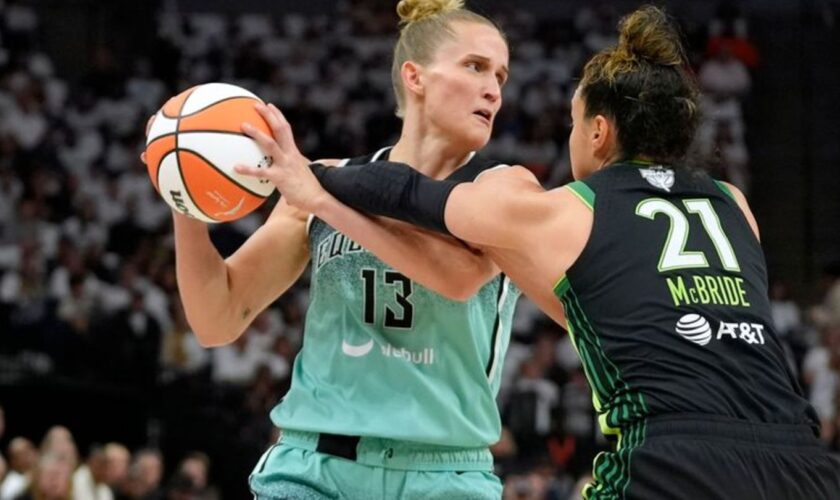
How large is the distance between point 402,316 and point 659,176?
39.9 inches

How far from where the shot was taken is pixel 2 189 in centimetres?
1548

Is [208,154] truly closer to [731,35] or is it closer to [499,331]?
[499,331]

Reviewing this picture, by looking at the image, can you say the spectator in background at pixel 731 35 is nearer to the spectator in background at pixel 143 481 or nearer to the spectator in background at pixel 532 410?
the spectator in background at pixel 532 410

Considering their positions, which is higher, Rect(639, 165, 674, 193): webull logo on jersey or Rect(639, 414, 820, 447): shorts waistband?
Rect(639, 165, 674, 193): webull logo on jersey

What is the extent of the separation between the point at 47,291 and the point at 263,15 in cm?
739

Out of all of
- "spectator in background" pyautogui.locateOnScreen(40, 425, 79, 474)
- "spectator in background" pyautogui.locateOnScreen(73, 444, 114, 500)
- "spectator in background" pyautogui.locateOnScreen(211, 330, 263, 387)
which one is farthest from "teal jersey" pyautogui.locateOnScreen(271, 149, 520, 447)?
"spectator in background" pyautogui.locateOnScreen(211, 330, 263, 387)

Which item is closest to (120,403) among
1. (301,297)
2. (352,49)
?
(301,297)

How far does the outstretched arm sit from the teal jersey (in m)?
0.16

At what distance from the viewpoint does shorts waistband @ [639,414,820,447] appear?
3.75 m

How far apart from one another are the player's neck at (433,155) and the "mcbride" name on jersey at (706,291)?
1.24 m

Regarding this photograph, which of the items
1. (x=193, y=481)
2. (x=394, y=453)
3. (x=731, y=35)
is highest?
(x=731, y=35)

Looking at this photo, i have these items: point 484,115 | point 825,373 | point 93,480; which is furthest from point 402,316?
point 825,373

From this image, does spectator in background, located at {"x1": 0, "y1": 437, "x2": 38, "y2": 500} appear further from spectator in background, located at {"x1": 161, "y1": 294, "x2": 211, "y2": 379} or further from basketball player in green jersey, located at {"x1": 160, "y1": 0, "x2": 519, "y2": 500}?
basketball player in green jersey, located at {"x1": 160, "y1": 0, "x2": 519, "y2": 500}

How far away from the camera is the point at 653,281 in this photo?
12.8ft
